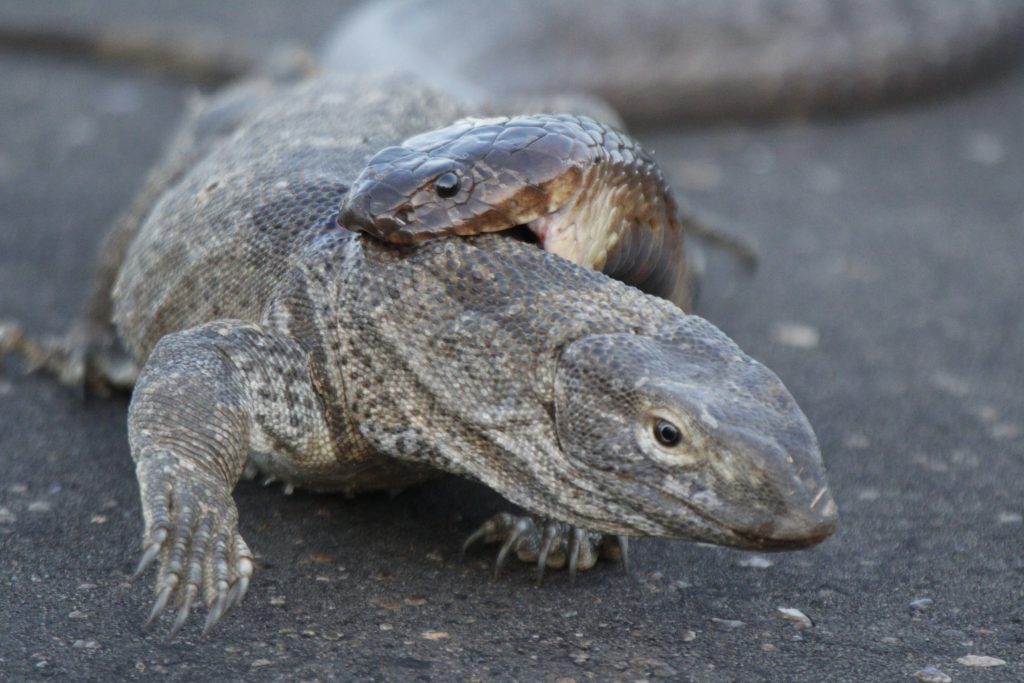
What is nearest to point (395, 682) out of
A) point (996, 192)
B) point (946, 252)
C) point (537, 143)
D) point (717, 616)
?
point (717, 616)

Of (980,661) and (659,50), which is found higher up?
(659,50)

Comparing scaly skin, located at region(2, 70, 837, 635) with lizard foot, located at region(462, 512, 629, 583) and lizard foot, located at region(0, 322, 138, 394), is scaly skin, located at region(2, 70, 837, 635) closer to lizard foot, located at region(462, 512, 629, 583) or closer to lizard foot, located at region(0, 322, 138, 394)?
lizard foot, located at region(462, 512, 629, 583)

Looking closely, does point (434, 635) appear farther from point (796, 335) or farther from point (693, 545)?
point (796, 335)

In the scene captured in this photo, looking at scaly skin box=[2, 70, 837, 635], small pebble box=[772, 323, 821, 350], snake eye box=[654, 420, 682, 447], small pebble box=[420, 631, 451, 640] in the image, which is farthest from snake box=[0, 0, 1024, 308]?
small pebble box=[420, 631, 451, 640]

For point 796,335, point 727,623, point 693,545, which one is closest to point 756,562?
point 693,545

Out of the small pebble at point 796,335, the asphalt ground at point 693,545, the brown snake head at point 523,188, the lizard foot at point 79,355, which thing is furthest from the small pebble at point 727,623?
the small pebble at point 796,335

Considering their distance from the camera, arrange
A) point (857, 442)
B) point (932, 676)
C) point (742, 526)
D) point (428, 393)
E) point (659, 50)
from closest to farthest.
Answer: point (742, 526) < point (932, 676) < point (428, 393) < point (857, 442) < point (659, 50)
